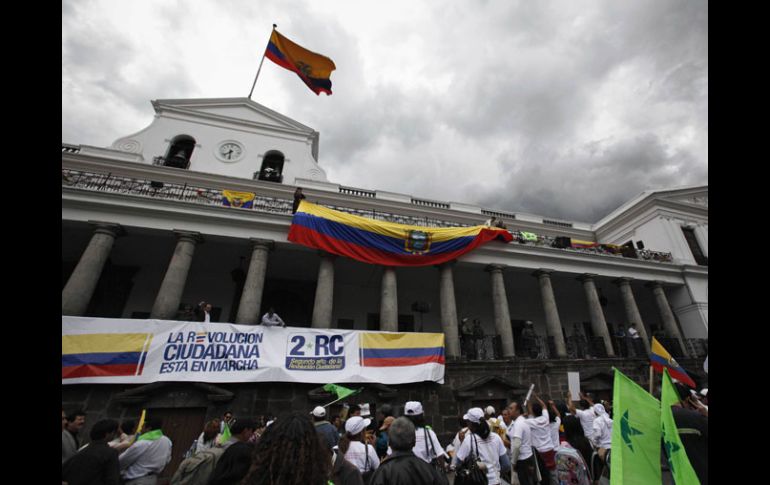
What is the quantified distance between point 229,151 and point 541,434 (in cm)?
2062

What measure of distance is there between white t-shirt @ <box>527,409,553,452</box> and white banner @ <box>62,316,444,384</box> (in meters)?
5.28

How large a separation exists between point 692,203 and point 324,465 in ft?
A: 104

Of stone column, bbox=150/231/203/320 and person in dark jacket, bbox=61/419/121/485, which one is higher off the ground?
stone column, bbox=150/231/203/320

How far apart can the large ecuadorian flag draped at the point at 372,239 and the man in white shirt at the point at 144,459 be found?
322 inches

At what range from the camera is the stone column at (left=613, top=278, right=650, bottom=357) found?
→ 1577 cm

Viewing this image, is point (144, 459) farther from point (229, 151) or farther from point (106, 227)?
point (229, 151)

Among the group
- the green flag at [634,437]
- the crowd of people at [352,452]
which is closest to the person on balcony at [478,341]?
the crowd of people at [352,452]

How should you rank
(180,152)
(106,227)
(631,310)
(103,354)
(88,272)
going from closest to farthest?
1. (103,354)
2. (88,272)
3. (106,227)
4. (631,310)
5. (180,152)

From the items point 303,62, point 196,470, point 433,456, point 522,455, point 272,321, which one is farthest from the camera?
point 303,62

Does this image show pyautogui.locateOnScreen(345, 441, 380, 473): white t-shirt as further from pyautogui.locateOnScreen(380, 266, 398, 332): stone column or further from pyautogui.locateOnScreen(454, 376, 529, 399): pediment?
pyautogui.locateOnScreen(380, 266, 398, 332): stone column

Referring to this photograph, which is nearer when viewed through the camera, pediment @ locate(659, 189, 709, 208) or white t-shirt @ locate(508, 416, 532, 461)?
white t-shirt @ locate(508, 416, 532, 461)

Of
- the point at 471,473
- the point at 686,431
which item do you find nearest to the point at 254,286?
the point at 471,473

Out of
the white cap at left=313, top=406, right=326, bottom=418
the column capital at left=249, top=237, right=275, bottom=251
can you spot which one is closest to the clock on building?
the column capital at left=249, top=237, right=275, bottom=251

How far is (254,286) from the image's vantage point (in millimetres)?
11641
